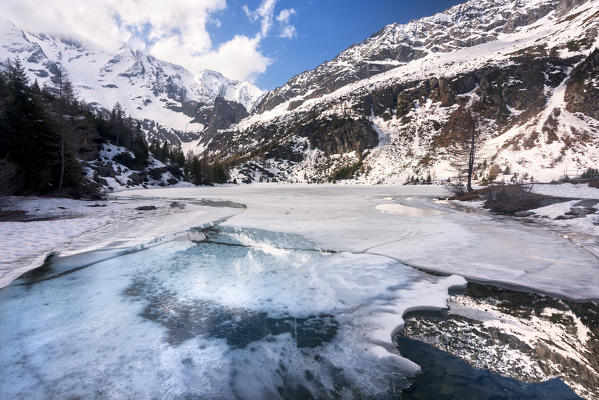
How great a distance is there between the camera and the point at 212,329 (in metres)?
3.96

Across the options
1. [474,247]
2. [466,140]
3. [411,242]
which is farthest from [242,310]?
[466,140]

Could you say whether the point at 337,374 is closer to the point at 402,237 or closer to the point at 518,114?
the point at 402,237

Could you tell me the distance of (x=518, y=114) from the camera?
381ft

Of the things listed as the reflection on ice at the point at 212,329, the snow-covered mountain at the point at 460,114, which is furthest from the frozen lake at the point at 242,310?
the snow-covered mountain at the point at 460,114

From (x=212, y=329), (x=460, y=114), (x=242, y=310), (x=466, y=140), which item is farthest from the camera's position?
(x=460, y=114)

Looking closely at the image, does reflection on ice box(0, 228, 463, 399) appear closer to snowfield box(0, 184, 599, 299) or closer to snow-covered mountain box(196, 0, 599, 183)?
snowfield box(0, 184, 599, 299)

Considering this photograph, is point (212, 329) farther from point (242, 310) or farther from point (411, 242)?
point (411, 242)

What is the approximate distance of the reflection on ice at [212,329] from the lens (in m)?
2.88

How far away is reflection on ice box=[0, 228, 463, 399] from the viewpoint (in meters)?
2.88

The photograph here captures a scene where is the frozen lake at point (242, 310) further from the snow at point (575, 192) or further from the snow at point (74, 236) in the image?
the snow at point (575, 192)

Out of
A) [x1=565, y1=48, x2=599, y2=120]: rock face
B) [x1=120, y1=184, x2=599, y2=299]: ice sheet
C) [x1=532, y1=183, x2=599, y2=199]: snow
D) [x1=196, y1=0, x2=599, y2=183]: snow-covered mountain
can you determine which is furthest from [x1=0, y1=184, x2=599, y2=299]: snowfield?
[x1=565, y1=48, x2=599, y2=120]: rock face

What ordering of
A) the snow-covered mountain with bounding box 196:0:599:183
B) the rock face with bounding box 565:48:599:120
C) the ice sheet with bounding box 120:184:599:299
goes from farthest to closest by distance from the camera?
the rock face with bounding box 565:48:599:120 < the snow-covered mountain with bounding box 196:0:599:183 < the ice sheet with bounding box 120:184:599:299

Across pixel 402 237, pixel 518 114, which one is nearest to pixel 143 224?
pixel 402 237

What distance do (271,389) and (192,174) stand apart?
8385cm
